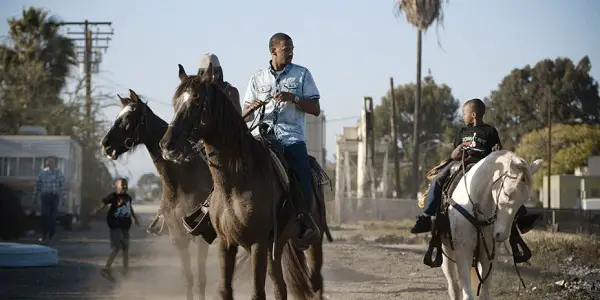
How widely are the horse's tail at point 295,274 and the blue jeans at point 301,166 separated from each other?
56 cm

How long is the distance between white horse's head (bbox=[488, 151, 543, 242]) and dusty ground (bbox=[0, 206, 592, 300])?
10.9 ft

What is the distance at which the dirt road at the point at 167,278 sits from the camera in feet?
46.9

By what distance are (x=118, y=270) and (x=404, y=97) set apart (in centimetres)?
8085

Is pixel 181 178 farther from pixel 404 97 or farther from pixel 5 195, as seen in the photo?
pixel 404 97

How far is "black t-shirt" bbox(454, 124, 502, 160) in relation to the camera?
11156 millimetres

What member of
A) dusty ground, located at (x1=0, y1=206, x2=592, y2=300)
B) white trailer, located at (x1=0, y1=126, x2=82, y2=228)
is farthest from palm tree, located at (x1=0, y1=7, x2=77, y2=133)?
dusty ground, located at (x1=0, y1=206, x2=592, y2=300)

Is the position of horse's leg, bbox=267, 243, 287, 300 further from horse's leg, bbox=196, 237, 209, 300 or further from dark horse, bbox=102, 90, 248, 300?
horse's leg, bbox=196, 237, 209, 300

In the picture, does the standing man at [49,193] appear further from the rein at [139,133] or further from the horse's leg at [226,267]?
the horse's leg at [226,267]

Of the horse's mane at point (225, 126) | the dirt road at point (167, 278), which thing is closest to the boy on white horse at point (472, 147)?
the horse's mane at point (225, 126)

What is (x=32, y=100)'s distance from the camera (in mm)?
46781

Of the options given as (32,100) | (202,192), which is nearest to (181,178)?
(202,192)

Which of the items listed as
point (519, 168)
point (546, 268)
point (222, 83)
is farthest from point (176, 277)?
point (519, 168)

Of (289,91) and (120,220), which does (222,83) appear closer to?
(289,91)

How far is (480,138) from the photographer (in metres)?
11.2
